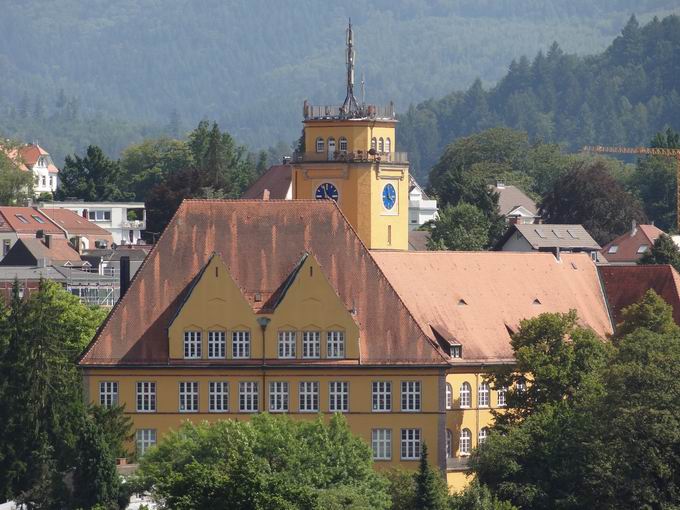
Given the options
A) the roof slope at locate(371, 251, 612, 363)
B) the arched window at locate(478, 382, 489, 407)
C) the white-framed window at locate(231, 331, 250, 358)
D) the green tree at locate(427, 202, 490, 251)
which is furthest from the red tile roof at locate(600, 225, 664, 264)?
the white-framed window at locate(231, 331, 250, 358)

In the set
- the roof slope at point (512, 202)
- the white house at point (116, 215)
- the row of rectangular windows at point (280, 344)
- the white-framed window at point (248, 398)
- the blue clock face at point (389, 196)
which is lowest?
the white-framed window at point (248, 398)

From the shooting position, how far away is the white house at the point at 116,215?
183500 mm

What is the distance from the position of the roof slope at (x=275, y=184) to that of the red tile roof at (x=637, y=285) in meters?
50.5

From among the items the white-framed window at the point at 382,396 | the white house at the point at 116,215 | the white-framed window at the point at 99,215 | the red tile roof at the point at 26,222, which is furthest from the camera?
the white-framed window at the point at 99,215

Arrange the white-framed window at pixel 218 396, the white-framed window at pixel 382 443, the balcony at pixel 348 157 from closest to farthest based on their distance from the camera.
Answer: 1. the white-framed window at pixel 382 443
2. the white-framed window at pixel 218 396
3. the balcony at pixel 348 157

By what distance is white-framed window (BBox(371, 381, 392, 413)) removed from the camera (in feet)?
264

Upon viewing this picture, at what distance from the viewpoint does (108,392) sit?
80000 mm

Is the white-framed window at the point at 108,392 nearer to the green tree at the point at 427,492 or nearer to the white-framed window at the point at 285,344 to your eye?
the white-framed window at the point at 285,344

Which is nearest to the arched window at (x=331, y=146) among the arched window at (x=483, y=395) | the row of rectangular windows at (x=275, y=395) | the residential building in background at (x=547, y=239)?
the arched window at (x=483, y=395)

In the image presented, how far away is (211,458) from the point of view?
6962 centimetres

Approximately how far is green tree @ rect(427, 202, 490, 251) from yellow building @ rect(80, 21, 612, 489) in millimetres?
54712

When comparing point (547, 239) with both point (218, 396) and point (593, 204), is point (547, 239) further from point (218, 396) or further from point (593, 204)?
point (218, 396)

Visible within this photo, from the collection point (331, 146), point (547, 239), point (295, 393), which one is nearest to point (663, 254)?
point (547, 239)

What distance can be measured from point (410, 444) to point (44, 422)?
37.1ft
